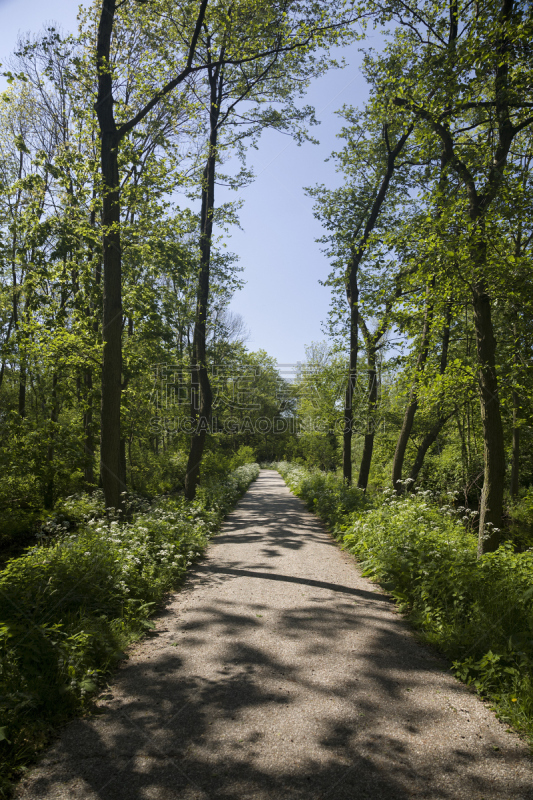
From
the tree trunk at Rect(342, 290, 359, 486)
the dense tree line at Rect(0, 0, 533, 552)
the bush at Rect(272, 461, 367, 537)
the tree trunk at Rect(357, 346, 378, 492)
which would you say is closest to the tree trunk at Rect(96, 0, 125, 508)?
the dense tree line at Rect(0, 0, 533, 552)

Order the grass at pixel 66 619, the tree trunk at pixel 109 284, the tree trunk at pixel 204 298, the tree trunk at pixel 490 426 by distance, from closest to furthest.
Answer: the grass at pixel 66 619 → the tree trunk at pixel 490 426 → the tree trunk at pixel 109 284 → the tree trunk at pixel 204 298

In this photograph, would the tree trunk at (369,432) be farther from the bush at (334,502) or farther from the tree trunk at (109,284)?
the tree trunk at (109,284)

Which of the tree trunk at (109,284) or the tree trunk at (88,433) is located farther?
the tree trunk at (88,433)

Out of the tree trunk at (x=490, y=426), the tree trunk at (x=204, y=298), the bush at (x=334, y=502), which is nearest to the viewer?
the tree trunk at (x=490, y=426)

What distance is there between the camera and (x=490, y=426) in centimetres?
594

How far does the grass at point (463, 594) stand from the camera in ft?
11.3

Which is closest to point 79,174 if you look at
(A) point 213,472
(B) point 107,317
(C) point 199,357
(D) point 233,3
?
(B) point 107,317

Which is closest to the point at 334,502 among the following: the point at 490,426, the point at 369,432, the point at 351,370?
the point at 369,432

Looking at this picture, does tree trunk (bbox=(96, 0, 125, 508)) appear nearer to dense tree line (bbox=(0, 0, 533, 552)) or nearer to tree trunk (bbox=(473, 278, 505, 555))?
dense tree line (bbox=(0, 0, 533, 552))

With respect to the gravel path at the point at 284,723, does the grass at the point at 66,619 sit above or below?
above

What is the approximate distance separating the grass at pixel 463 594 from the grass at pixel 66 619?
3070mm

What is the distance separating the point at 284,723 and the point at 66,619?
225 cm

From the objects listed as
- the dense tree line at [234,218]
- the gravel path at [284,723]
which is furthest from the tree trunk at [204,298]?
the gravel path at [284,723]

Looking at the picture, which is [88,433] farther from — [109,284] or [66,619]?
[66,619]
